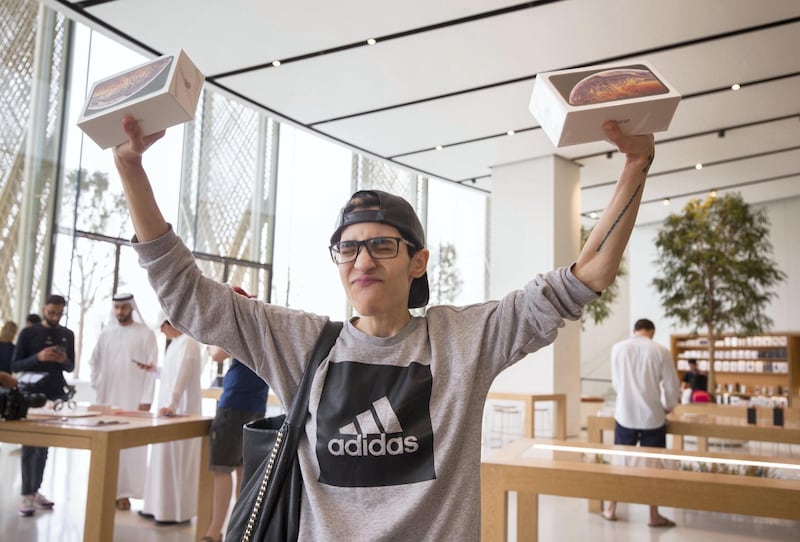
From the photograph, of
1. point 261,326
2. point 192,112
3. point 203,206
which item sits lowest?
point 261,326

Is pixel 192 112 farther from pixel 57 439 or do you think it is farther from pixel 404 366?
pixel 57 439

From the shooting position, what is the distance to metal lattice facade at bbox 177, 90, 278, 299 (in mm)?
10266

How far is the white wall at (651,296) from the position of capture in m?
14.4

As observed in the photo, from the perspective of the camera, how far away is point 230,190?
35.7 feet

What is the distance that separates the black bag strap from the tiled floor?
12.5 ft

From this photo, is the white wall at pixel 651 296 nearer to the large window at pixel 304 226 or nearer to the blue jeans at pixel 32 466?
the large window at pixel 304 226

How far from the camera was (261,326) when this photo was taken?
1.34 m

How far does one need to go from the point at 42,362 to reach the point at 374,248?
5.08 metres

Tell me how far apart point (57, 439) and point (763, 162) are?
1090 centimetres

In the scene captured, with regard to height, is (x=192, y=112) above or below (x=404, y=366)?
above

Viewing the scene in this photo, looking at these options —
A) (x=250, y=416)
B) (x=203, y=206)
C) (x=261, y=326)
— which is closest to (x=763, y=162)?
(x=203, y=206)

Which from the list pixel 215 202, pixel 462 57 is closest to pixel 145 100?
pixel 462 57

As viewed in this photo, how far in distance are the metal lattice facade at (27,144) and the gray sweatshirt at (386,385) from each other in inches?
307

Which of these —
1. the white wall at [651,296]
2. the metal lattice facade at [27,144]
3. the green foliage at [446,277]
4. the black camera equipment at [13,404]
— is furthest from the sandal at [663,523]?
the green foliage at [446,277]
